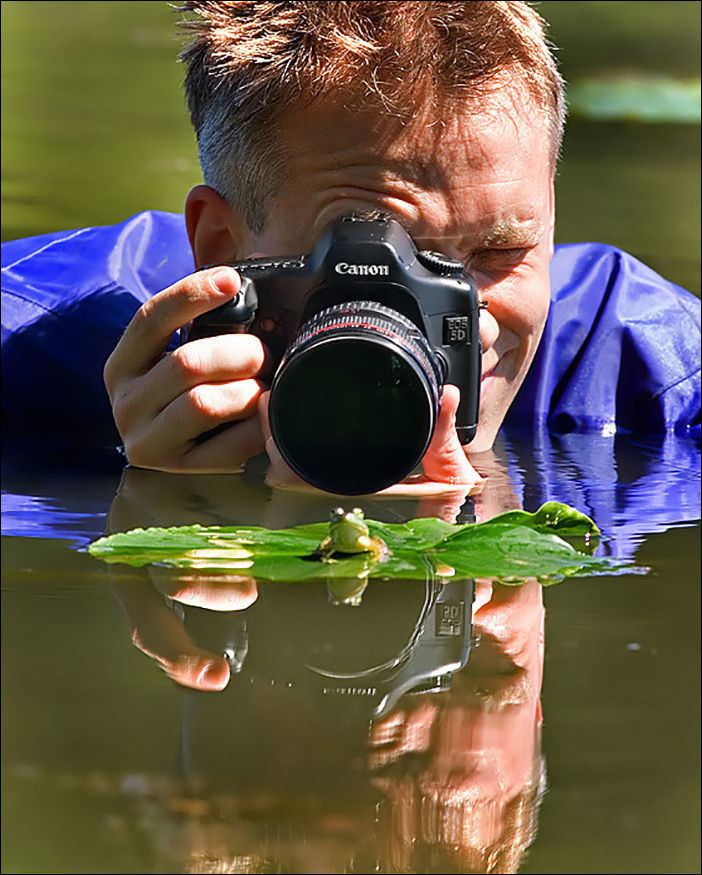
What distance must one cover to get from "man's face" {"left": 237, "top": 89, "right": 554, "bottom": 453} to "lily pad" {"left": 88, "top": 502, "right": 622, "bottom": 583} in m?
0.31

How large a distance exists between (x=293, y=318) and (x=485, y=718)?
1.55ft

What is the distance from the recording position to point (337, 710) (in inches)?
16.1

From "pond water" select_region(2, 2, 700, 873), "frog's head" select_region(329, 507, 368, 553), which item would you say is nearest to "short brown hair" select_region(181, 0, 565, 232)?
"pond water" select_region(2, 2, 700, 873)

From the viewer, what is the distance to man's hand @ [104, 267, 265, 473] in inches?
32.4

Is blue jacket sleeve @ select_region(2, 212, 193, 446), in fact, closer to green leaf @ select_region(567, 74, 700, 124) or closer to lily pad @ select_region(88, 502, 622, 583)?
lily pad @ select_region(88, 502, 622, 583)

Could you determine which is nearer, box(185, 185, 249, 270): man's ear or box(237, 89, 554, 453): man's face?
box(237, 89, 554, 453): man's face

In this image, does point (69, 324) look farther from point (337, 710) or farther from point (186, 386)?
point (337, 710)

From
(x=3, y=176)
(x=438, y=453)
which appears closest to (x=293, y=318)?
(x=438, y=453)

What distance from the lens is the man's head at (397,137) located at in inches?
36.7

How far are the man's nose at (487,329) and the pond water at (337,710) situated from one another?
0.15m

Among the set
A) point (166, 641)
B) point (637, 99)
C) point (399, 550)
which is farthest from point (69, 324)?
point (637, 99)

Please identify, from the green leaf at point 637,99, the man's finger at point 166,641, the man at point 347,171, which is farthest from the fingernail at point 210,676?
the green leaf at point 637,99

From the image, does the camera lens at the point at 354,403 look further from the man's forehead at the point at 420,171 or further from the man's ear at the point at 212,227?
the man's ear at the point at 212,227

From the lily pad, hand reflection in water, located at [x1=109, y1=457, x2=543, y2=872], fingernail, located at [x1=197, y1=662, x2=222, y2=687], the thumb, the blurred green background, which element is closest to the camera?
hand reflection in water, located at [x1=109, y1=457, x2=543, y2=872]
